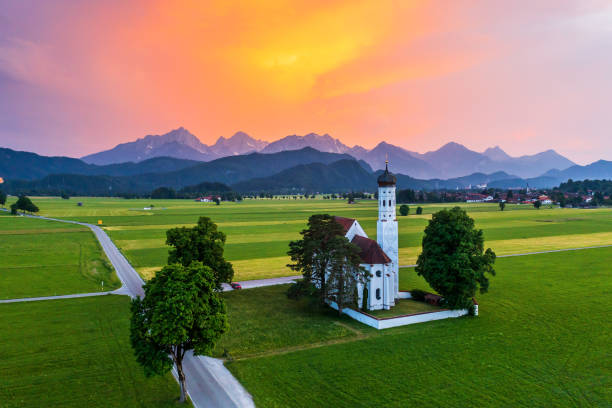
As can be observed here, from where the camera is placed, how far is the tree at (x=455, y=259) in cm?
3762

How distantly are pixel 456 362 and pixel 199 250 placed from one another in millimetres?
28845

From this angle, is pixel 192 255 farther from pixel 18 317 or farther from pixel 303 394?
pixel 303 394

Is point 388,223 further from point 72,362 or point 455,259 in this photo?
point 72,362

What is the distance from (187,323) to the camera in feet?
71.7

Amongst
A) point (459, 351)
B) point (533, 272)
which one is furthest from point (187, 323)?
point (533, 272)

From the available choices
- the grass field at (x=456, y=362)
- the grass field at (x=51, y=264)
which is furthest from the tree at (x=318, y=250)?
the grass field at (x=51, y=264)

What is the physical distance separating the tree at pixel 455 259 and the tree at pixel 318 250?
384 inches

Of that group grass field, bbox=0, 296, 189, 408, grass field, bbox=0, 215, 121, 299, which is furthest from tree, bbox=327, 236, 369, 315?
grass field, bbox=0, 215, 121, 299

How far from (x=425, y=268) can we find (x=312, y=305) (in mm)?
12479

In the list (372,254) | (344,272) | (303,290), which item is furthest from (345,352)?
(372,254)

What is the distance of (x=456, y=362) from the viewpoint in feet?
91.9

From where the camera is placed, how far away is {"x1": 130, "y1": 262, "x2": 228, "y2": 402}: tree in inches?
854

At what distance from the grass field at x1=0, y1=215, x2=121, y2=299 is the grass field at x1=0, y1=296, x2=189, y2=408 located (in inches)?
337

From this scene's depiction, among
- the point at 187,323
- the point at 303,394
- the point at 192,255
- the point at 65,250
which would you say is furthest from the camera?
the point at 65,250
